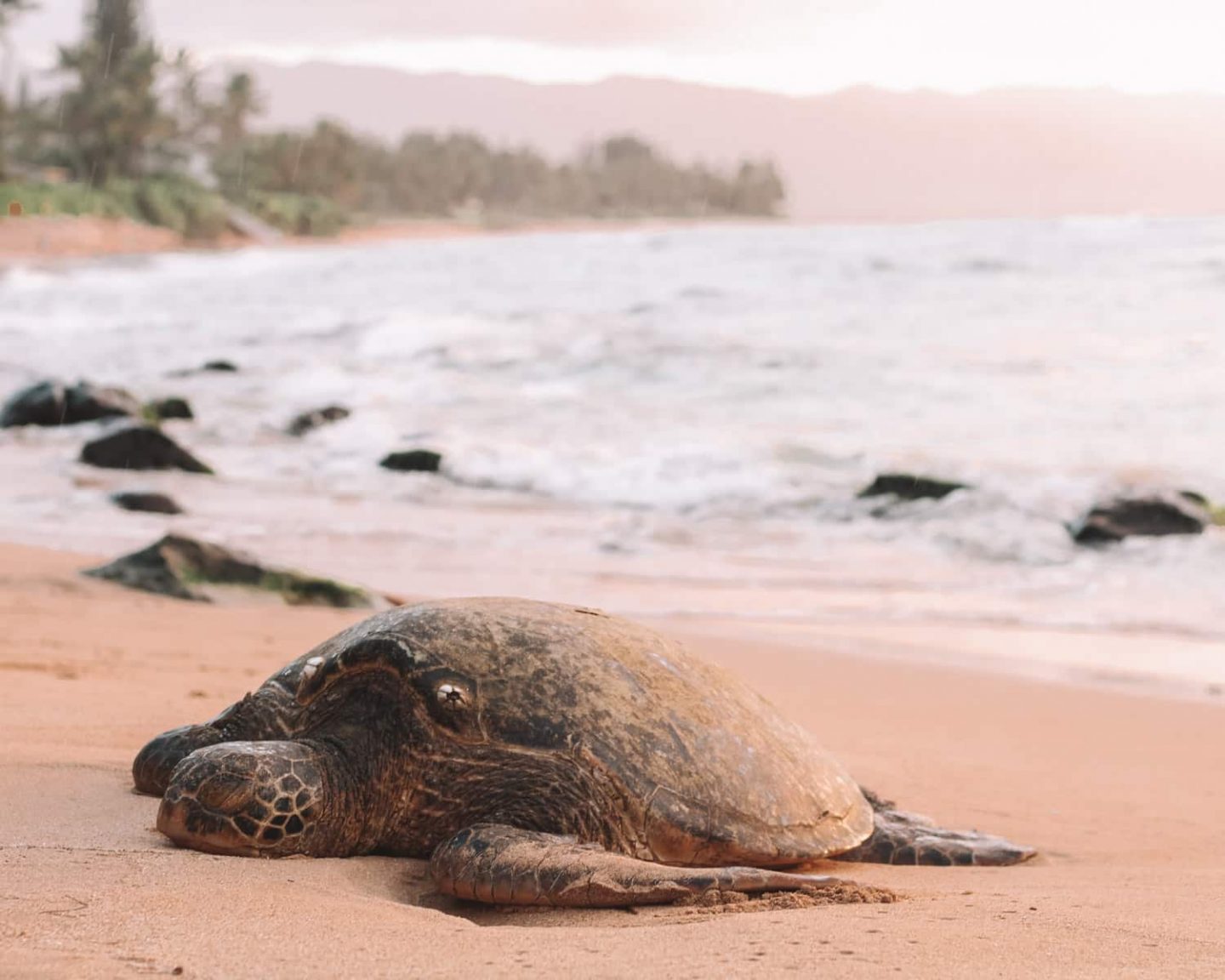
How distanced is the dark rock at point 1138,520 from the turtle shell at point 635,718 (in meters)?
6.95

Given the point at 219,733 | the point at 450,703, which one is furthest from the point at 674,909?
the point at 219,733

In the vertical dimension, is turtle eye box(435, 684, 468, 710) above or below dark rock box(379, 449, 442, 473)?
above

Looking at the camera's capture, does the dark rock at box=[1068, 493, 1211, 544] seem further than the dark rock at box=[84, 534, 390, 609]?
Yes

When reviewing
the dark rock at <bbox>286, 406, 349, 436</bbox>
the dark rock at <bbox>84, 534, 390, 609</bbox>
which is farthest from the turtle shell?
the dark rock at <bbox>286, 406, 349, 436</bbox>

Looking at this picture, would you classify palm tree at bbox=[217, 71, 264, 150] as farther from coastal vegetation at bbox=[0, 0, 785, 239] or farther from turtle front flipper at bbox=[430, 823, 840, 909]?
turtle front flipper at bbox=[430, 823, 840, 909]

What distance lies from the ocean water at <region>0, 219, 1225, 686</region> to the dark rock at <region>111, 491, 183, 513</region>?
0.17 metres

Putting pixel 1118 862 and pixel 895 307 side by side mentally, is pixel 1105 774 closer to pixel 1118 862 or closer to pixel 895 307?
pixel 1118 862

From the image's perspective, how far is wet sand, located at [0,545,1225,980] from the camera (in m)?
2.19

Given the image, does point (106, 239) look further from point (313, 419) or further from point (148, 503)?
point (148, 503)

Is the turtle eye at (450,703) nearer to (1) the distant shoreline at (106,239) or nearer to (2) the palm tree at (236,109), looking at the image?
(1) the distant shoreline at (106,239)

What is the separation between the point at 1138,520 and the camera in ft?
32.8

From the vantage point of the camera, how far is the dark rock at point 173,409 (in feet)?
52.9

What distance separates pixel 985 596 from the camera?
813 centimetres

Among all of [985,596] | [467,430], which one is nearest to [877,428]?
[467,430]
